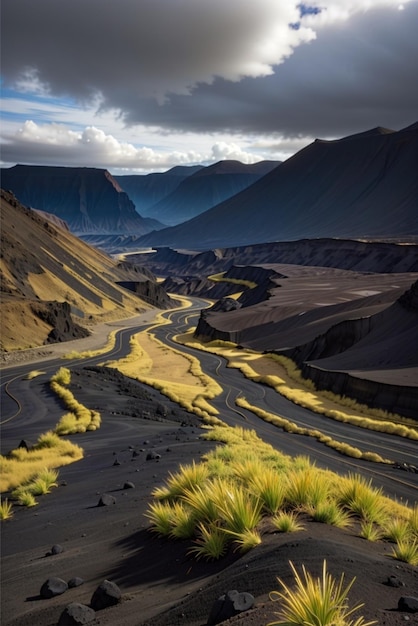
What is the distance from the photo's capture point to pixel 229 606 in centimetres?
503

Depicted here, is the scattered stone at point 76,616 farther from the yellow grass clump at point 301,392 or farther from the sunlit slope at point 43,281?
the sunlit slope at point 43,281

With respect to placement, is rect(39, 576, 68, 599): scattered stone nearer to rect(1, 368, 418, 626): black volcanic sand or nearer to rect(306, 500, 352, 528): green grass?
rect(1, 368, 418, 626): black volcanic sand

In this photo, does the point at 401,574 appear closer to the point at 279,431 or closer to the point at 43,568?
the point at 43,568

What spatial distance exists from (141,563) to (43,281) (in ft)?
300

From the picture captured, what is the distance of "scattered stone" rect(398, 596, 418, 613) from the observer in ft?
16.3

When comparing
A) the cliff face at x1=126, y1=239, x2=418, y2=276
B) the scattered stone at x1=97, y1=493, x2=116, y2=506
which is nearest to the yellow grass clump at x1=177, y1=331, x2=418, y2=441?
the scattered stone at x1=97, y1=493, x2=116, y2=506

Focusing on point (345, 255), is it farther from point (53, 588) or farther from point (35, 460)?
point (53, 588)

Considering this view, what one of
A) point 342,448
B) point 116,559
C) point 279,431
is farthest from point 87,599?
point 279,431

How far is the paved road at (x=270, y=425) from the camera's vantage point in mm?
21753

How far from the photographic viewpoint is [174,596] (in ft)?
20.3

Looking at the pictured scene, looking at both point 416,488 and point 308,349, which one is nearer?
point 416,488

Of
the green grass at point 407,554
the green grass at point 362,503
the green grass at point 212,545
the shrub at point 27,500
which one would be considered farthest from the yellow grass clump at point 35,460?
the green grass at point 407,554

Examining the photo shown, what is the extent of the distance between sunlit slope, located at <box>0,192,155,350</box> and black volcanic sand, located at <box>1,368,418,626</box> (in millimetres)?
54796

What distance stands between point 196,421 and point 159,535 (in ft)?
77.0
